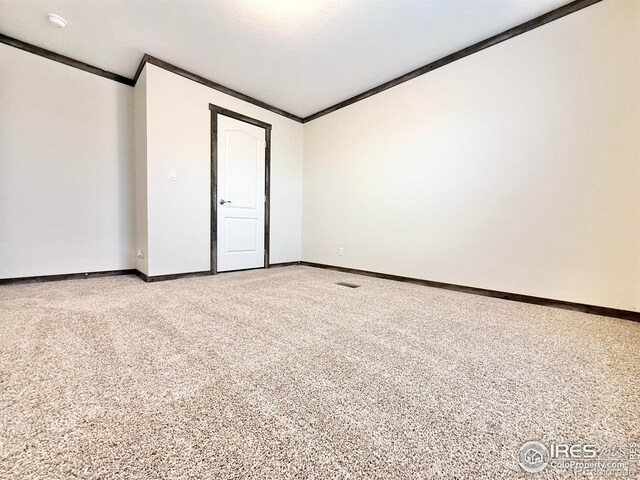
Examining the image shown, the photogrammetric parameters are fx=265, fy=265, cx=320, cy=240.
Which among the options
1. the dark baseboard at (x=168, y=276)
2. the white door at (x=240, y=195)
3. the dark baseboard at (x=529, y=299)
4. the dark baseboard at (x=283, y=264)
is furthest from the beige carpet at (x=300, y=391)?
the dark baseboard at (x=283, y=264)

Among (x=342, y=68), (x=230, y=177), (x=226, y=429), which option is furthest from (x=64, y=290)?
(x=342, y=68)

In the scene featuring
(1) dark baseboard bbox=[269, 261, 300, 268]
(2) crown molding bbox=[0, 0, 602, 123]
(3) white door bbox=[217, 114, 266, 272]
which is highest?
(2) crown molding bbox=[0, 0, 602, 123]

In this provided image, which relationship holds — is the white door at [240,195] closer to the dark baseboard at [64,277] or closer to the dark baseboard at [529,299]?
the dark baseboard at [64,277]

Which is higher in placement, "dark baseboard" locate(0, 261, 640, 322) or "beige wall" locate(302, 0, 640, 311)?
"beige wall" locate(302, 0, 640, 311)

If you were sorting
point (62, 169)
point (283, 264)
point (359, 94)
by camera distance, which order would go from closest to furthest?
point (62, 169) < point (359, 94) < point (283, 264)

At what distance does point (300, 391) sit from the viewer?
3.24 feet

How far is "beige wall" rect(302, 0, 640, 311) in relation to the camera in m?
1.95

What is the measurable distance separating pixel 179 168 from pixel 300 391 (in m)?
3.03

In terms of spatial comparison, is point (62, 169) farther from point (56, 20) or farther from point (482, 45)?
point (482, 45)

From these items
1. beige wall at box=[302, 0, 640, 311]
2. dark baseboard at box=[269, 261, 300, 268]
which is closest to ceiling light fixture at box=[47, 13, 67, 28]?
beige wall at box=[302, 0, 640, 311]

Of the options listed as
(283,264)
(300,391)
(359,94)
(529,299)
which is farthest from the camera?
(283,264)

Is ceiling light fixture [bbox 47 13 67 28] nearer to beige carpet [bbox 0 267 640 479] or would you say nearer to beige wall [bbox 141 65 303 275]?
beige wall [bbox 141 65 303 275]

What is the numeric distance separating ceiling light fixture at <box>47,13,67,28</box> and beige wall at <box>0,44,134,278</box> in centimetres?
63

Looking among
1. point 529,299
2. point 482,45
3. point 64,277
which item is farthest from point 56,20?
point 529,299
